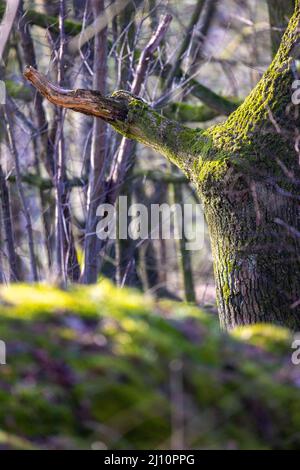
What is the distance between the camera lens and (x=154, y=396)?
2.36 metres

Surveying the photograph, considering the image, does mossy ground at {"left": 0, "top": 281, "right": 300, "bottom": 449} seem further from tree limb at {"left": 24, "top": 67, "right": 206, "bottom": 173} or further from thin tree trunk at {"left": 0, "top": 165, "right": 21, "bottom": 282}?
thin tree trunk at {"left": 0, "top": 165, "right": 21, "bottom": 282}

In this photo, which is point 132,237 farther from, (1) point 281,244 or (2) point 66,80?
(1) point 281,244

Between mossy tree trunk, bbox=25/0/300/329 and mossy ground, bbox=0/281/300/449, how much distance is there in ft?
9.61

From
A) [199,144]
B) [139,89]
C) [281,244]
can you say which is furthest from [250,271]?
[139,89]

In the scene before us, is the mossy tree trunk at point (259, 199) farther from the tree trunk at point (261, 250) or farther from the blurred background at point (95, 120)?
the blurred background at point (95, 120)

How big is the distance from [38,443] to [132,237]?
9.90 m

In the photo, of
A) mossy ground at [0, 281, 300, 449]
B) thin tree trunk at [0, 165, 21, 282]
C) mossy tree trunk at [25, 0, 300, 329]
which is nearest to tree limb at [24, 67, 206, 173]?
mossy tree trunk at [25, 0, 300, 329]

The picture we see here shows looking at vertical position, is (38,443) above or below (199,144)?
below

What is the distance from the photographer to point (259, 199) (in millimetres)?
5441

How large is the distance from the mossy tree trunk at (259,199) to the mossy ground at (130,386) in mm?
2930

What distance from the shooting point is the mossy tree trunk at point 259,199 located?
5438 millimetres

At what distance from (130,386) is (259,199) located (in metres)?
3.32
